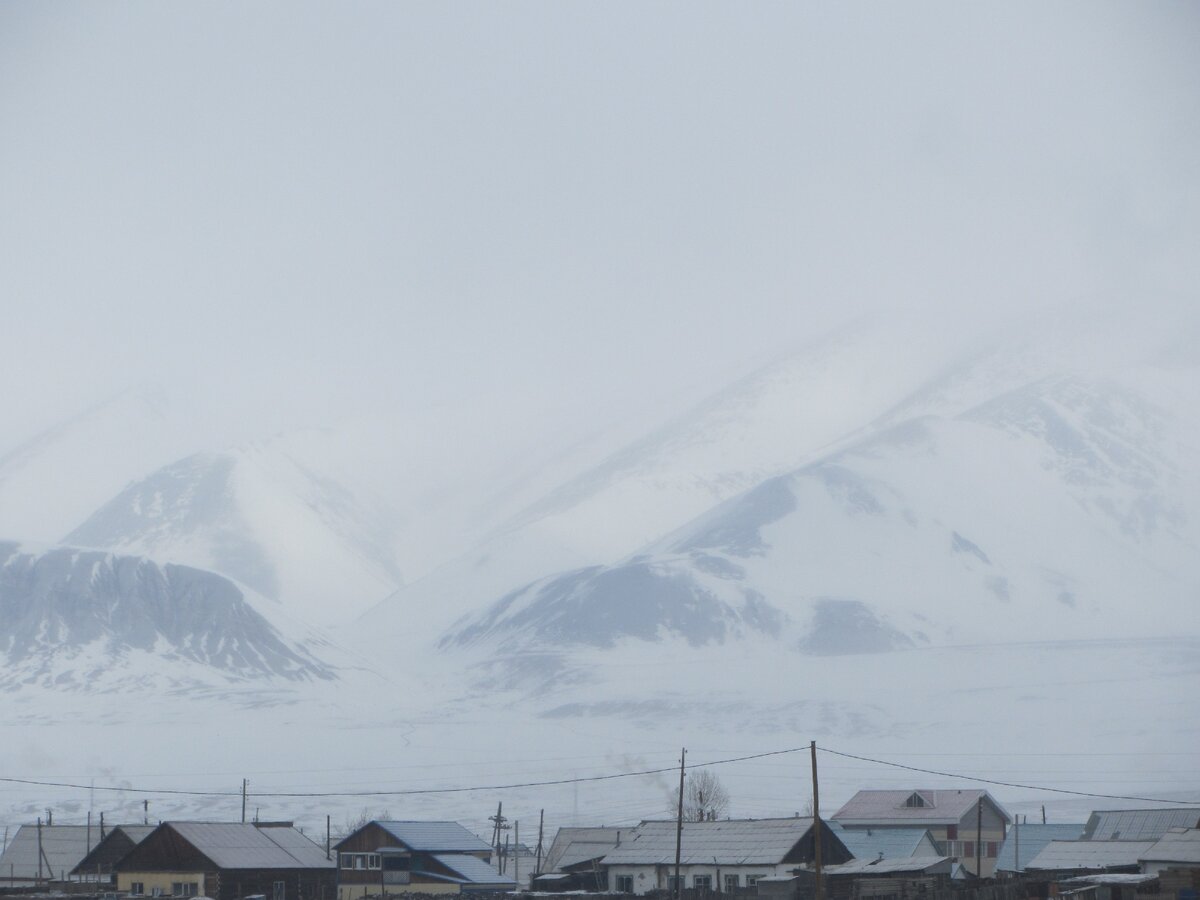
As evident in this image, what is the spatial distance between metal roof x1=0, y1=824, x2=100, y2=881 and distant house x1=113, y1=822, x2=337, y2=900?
1821 centimetres

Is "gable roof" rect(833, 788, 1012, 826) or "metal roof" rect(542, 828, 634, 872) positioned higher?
"gable roof" rect(833, 788, 1012, 826)

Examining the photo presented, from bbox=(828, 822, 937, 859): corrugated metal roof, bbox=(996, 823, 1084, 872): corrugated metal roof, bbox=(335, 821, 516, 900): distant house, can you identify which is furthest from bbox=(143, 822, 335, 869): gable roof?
bbox=(996, 823, 1084, 872): corrugated metal roof

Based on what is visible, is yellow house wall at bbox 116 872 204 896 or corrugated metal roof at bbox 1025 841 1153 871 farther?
yellow house wall at bbox 116 872 204 896

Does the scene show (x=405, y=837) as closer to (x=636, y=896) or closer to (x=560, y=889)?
(x=560, y=889)

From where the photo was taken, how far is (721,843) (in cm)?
9375

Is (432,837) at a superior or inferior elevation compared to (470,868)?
superior

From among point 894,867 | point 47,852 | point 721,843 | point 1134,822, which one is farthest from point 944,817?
point 47,852

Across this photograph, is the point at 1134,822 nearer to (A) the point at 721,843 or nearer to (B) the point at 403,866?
(A) the point at 721,843

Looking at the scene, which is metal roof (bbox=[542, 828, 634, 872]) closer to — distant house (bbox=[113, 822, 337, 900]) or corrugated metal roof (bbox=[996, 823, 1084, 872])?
distant house (bbox=[113, 822, 337, 900])

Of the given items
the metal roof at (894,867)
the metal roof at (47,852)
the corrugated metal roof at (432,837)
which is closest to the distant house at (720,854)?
the metal roof at (894,867)

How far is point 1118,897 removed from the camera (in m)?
69.3

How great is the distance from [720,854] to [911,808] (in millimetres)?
31019

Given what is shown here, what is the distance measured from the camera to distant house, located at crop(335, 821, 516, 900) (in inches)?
3772

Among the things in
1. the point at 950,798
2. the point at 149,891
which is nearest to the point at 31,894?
the point at 149,891
